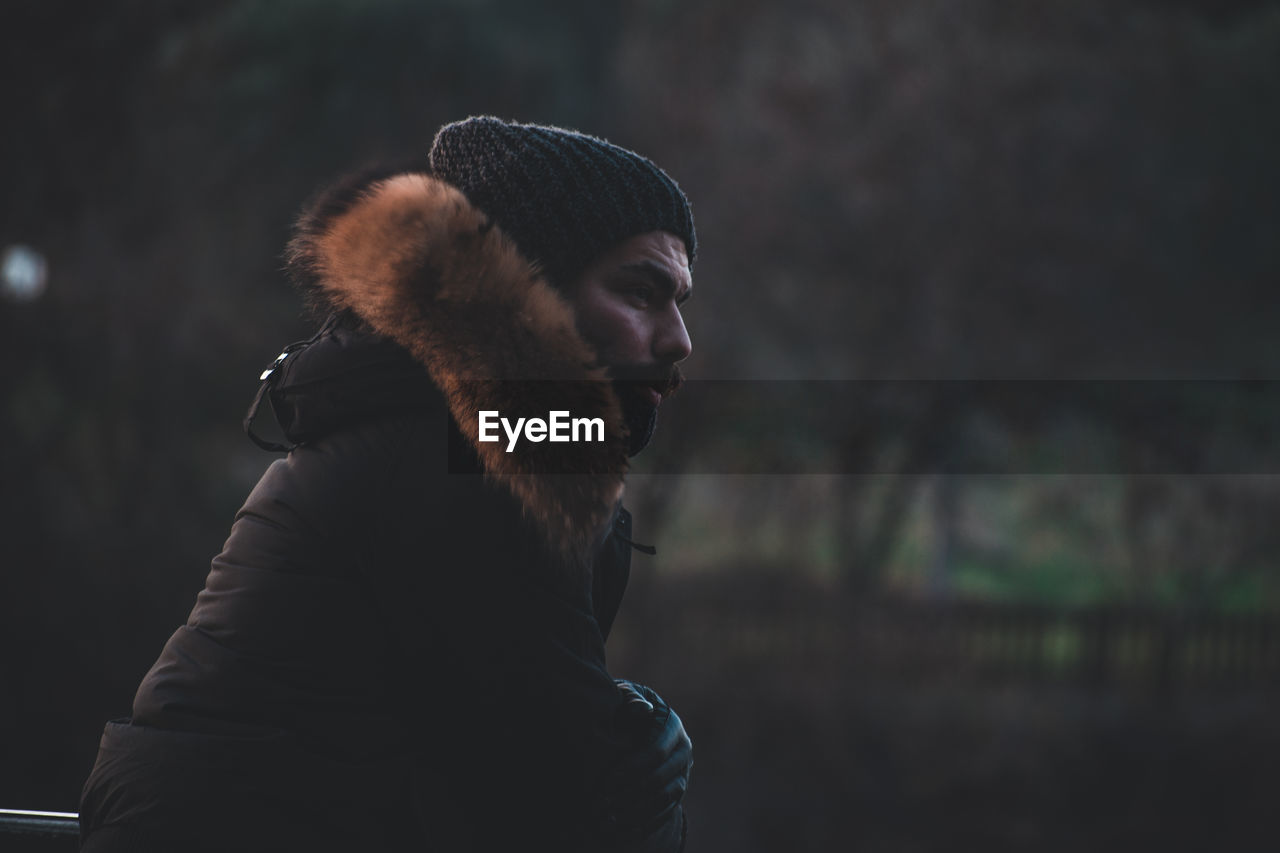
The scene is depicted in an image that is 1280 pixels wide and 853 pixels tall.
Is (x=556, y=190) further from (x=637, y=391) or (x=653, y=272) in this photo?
(x=637, y=391)

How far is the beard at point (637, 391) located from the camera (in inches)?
68.7

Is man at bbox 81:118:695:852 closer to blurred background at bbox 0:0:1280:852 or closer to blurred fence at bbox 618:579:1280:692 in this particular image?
blurred background at bbox 0:0:1280:852

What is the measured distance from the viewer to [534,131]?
1.76 metres

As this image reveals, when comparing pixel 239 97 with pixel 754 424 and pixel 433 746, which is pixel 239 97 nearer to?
pixel 754 424

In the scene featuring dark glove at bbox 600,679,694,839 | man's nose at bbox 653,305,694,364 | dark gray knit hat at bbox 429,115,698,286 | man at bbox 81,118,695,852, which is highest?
dark gray knit hat at bbox 429,115,698,286

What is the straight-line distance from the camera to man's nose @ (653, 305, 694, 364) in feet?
5.68

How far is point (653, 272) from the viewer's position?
68.2 inches

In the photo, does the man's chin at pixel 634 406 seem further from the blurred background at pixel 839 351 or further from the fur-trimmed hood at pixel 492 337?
the blurred background at pixel 839 351

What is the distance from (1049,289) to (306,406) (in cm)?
889

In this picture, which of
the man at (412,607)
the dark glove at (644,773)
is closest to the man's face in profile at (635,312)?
the man at (412,607)

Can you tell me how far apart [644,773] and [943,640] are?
8.50 m

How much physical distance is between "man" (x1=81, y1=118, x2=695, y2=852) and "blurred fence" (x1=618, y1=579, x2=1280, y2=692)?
26.2 ft

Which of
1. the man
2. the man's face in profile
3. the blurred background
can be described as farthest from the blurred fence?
the man

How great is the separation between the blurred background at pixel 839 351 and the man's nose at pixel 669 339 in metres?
7.68
